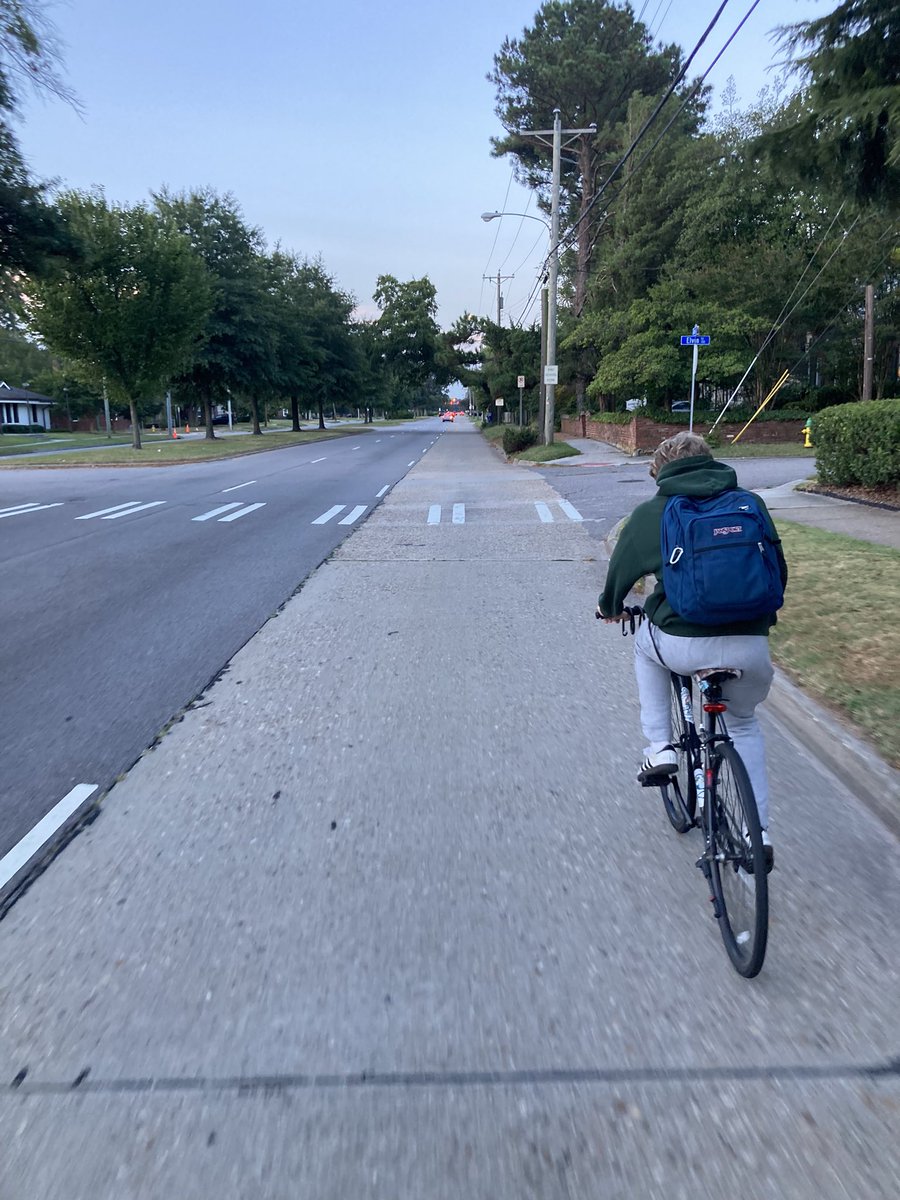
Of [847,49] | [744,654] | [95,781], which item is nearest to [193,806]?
[95,781]

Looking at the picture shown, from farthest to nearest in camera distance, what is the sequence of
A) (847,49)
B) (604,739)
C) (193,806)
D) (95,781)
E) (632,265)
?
(632,265)
(847,49)
(604,739)
(95,781)
(193,806)

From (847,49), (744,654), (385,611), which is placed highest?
(847,49)

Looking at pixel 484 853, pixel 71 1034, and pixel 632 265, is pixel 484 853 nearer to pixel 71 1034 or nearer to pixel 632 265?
pixel 71 1034

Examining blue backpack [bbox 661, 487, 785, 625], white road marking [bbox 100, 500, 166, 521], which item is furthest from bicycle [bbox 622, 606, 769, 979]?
white road marking [bbox 100, 500, 166, 521]

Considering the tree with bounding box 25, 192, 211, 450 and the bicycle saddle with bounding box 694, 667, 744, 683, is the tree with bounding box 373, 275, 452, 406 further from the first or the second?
the bicycle saddle with bounding box 694, 667, 744, 683

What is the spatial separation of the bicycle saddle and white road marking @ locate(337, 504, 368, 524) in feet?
43.8

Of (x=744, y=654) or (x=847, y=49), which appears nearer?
(x=744, y=654)

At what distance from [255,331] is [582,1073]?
1980 inches

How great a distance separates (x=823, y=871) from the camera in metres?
3.90

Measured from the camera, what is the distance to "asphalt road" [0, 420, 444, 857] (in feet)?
18.1

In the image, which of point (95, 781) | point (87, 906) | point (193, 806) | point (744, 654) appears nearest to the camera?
point (744, 654)

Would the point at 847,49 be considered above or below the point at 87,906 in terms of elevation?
above

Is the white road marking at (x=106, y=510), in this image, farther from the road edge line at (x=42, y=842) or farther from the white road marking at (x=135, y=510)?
the road edge line at (x=42, y=842)

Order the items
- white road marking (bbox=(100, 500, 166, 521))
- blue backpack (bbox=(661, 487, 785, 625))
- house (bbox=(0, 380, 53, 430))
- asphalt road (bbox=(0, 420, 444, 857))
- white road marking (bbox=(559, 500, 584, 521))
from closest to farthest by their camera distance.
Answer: blue backpack (bbox=(661, 487, 785, 625)) → asphalt road (bbox=(0, 420, 444, 857)) → white road marking (bbox=(559, 500, 584, 521)) → white road marking (bbox=(100, 500, 166, 521)) → house (bbox=(0, 380, 53, 430))
